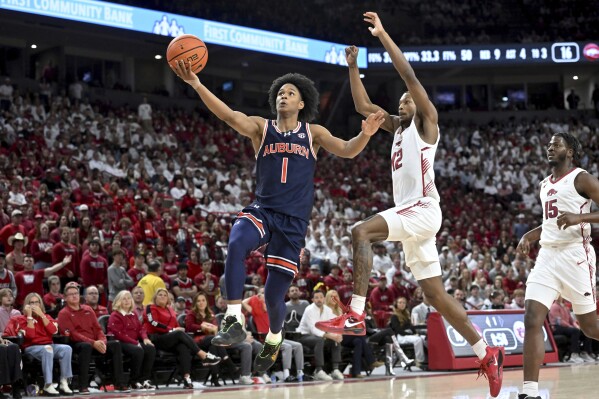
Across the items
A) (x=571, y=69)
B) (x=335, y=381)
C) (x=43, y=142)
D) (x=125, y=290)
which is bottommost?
(x=335, y=381)

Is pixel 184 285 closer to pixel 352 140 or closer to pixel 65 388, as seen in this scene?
pixel 65 388

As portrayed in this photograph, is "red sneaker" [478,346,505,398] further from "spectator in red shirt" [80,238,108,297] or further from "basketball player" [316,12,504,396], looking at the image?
"spectator in red shirt" [80,238,108,297]

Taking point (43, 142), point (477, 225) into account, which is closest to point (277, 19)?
point (477, 225)

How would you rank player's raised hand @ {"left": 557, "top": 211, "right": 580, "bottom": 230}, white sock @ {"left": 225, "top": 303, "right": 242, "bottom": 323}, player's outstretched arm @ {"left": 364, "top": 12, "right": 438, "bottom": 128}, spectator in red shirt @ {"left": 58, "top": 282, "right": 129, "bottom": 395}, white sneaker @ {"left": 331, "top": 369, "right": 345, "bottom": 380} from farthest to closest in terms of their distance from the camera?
white sneaker @ {"left": 331, "top": 369, "right": 345, "bottom": 380}
spectator in red shirt @ {"left": 58, "top": 282, "right": 129, "bottom": 395}
player's raised hand @ {"left": 557, "top": 211, "right": 580, "bottom": 230}
player's outstretched arm @ {"left": 364, "top": 12, "right": 438, "bottom": 128}
white sock @ {"left": 225, "top": 303, "right": 242, "bottom": 323}

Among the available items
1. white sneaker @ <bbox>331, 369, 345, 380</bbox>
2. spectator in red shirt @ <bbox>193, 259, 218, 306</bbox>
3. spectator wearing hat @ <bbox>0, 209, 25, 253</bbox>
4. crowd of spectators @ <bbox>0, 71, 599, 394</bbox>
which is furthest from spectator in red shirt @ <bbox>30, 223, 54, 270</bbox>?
white sneaker @ <bbox>331, 369, 345, 380</bbox>

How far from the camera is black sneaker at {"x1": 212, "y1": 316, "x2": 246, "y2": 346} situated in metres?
6.16

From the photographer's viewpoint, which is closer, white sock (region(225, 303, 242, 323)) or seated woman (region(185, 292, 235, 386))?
white sock (region(225, 303, 242, 323))

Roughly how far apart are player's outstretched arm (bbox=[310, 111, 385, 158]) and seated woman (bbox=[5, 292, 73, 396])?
589 centimetres

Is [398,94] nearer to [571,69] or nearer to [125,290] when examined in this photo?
[571,69]

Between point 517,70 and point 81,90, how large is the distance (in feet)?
62.4

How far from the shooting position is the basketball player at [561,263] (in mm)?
7648

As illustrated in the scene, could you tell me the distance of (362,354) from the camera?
47.4 ft

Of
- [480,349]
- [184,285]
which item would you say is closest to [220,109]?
[480,349]

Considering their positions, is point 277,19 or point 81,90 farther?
point 277,19
